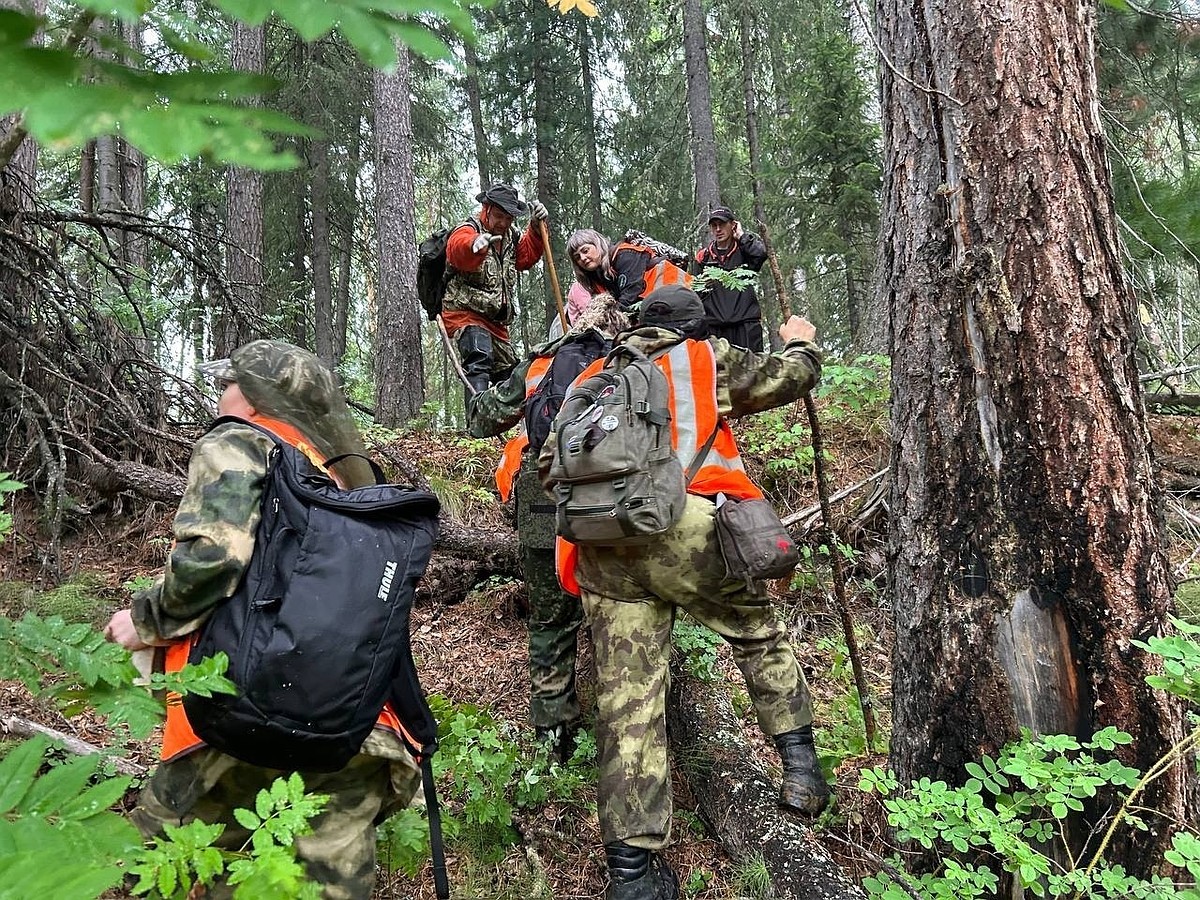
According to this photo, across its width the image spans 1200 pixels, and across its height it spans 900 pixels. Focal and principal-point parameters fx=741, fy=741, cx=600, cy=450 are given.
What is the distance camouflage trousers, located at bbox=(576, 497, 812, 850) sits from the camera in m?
3.08

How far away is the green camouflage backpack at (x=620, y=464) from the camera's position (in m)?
3.01

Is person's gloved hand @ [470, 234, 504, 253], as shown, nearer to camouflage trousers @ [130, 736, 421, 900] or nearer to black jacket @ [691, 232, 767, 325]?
black jacket @ [691, 232, 767, 325]

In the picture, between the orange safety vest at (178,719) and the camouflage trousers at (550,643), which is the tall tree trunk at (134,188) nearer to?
the camouflage trousers at (550,643)

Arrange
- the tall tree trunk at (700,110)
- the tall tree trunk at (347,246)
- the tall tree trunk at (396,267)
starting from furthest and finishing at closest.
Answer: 1. the tall tree trunk at (347,246)
2. the tall tree trunk at (700,110)
3. the tall tree trunk at (396,267)

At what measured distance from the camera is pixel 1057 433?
2.27 m

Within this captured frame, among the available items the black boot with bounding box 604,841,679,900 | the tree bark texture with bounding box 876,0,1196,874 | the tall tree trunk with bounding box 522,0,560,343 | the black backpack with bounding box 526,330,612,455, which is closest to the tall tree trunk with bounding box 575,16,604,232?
the tall tree trunk with bounding box 522,0,560,343

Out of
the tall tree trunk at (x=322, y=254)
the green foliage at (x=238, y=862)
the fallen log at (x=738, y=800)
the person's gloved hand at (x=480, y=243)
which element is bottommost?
the fallen log at (x=738, y=800)

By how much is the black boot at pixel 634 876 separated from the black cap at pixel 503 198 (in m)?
4.35

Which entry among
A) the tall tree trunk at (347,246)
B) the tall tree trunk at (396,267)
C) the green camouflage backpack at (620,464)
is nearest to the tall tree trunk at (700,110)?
the tall tree trunk at (396,267)

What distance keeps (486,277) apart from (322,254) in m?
9.84

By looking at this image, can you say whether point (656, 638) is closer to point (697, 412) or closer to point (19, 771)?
point (697, 412)

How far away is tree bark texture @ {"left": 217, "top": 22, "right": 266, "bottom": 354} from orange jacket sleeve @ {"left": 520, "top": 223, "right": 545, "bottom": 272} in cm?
213

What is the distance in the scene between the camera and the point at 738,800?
10.3 ft

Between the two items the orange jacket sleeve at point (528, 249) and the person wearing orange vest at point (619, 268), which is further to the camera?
the orange jacket sleeve at point (528, 249)
